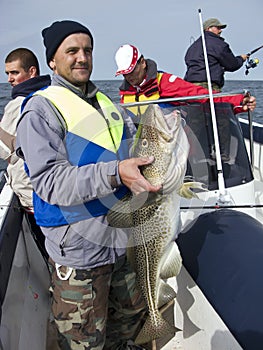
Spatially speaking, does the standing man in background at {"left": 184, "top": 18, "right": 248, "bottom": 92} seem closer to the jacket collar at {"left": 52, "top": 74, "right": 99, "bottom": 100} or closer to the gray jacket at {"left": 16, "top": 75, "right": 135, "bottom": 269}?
the jacket collar at {"left": 52, "top": 74, "right": 99, "bottom": 100}

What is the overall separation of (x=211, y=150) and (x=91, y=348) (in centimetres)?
191

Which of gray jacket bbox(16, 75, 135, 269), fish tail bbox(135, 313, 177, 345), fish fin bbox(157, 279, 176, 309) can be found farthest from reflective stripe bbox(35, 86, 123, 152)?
fish tail bbox(135, 313, 177, 345)

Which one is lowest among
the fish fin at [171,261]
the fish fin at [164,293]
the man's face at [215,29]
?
the fish fin at [164,293]

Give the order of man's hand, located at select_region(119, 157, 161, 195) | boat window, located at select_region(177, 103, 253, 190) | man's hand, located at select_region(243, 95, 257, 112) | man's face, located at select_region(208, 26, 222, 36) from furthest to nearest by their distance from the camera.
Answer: man's face, located at select_region(208, 26, 222, 36) → man's hand, located at select_region(243, 95, 257, 112) → boat window, located at select_region(177, 103, 253, 190) → man's hand, located at select_region(119, 157, 161, 195)

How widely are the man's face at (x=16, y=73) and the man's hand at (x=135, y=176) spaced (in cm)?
205

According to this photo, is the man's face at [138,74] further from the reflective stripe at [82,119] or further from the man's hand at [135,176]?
the man's hand at [135,176]

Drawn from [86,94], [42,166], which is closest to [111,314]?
[42,166]

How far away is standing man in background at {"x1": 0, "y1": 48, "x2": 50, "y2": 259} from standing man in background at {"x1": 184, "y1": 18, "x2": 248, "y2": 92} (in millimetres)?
2444

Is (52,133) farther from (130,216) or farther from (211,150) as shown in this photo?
(211,150)

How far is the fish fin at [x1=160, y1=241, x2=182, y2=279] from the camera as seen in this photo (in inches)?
87.7

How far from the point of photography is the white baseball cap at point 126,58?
387cm

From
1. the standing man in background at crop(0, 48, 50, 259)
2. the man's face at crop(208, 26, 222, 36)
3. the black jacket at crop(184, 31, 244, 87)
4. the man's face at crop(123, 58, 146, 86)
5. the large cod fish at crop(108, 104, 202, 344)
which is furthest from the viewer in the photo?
the man's face at crop(208, 26, 222, 36)

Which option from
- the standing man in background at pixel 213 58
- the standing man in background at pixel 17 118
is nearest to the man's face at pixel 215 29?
the standing man in background at pixel 213 58

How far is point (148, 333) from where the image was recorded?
2.38 metres
